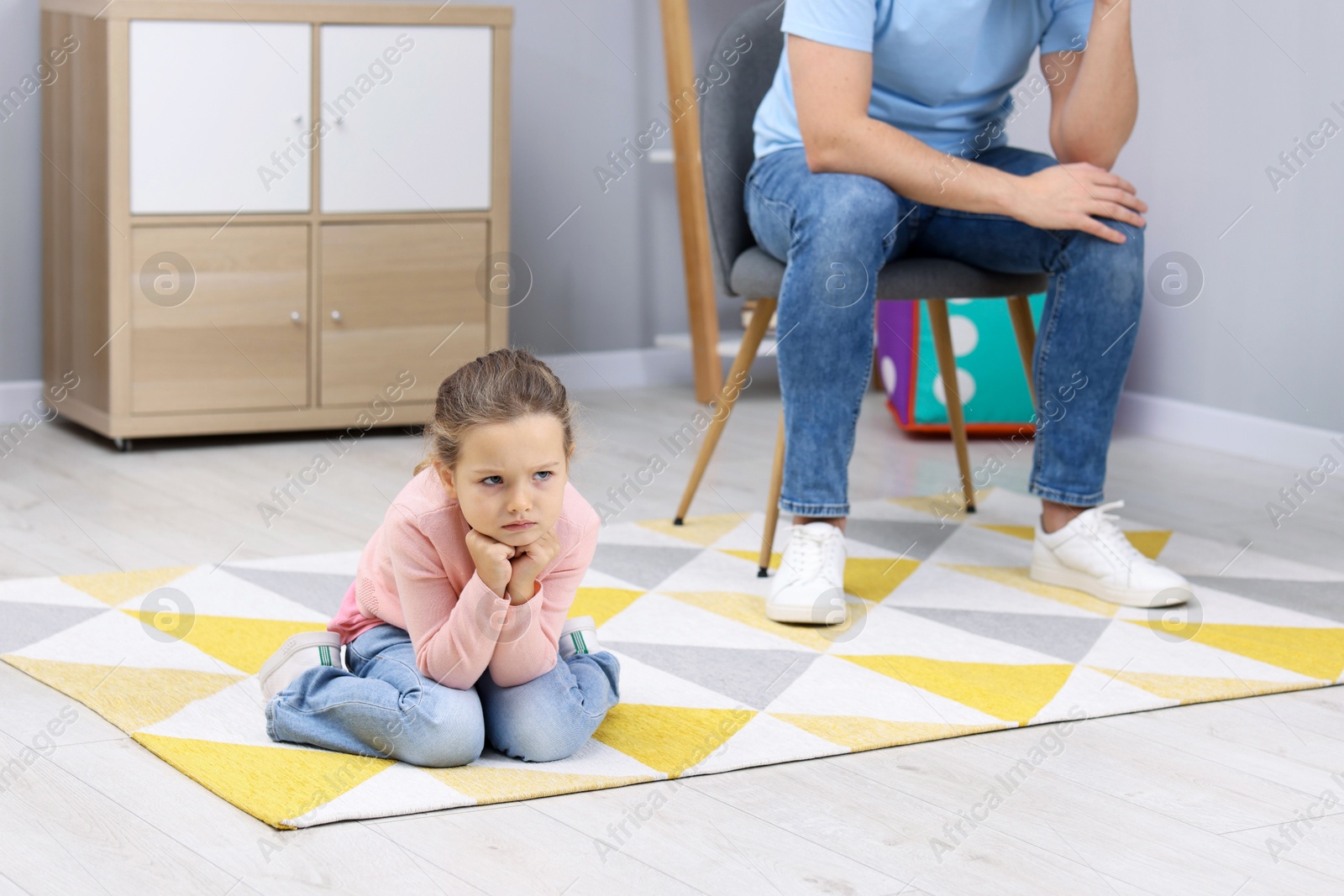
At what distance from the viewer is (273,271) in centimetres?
242

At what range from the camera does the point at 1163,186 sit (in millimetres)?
2684

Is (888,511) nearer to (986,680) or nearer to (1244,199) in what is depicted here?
(986,680)

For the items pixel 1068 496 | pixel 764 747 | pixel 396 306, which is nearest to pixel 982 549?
pixel 1068 496

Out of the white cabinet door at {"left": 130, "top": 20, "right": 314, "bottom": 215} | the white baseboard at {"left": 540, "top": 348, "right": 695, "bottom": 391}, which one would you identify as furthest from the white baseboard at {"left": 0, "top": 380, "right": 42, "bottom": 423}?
the white baseboard at {"left": 540, "top": 348, "right": 695, "bottom": 391}

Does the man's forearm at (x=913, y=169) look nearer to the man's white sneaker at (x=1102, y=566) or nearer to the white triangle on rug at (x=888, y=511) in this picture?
the man's white sneaker at (x=1102, y=566)

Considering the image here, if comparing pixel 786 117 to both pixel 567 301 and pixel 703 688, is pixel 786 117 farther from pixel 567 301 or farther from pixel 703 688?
pixel 567 301

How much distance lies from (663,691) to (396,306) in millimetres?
1366

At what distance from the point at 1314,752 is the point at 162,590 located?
1.11 metres

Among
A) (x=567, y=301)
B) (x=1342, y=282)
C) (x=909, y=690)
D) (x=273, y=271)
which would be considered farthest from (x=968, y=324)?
(x=909, y=690)

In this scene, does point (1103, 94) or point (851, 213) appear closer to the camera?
point (851, 213)

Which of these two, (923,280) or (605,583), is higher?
(923,280)

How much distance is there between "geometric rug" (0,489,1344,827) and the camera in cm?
→ 112

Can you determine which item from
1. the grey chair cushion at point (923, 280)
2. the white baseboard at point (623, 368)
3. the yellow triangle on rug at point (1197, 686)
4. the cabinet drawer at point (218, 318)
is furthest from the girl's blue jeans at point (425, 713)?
the white baseboard at point (623, 368)

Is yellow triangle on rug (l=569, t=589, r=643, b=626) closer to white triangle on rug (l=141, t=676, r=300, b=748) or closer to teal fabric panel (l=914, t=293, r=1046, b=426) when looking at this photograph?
white triangle on rug (l=141, t=676, r=300, b=748)
